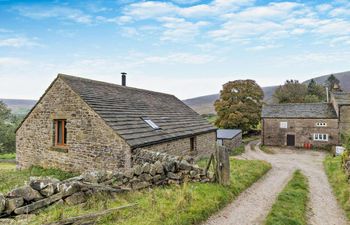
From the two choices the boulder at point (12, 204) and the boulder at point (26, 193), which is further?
the boulder at point (26, 193)

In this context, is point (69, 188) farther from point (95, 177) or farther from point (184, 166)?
point (184, 166)

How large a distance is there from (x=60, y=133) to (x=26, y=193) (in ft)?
30.5

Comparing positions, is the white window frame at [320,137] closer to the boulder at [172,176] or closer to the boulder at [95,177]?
the boulder at [172,176]

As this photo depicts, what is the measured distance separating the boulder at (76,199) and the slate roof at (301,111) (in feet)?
112

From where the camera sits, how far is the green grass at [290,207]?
7.26m

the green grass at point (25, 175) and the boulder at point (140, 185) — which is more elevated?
the boulder at point (140, 185)

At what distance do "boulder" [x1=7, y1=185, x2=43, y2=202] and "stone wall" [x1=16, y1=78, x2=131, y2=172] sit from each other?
19.0 ft

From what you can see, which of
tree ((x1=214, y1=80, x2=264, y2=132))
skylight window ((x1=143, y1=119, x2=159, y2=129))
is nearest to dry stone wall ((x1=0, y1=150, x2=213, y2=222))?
skylight window ((x1=143, y1=119, x2=159, y2=129))

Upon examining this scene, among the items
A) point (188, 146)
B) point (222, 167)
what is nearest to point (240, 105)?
point (188, 146)

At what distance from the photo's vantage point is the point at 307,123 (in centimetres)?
3331

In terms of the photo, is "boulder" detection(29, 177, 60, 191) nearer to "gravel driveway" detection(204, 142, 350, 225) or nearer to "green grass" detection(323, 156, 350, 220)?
"gravel driveway" detection(204, 142, 350, 225)

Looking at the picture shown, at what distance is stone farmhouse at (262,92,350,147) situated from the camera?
31172mm

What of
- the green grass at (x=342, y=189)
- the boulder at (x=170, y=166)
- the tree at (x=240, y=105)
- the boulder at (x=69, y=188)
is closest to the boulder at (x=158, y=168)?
the boulder at (x=170, y=166)

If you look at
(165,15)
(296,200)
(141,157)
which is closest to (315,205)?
(296,200)
